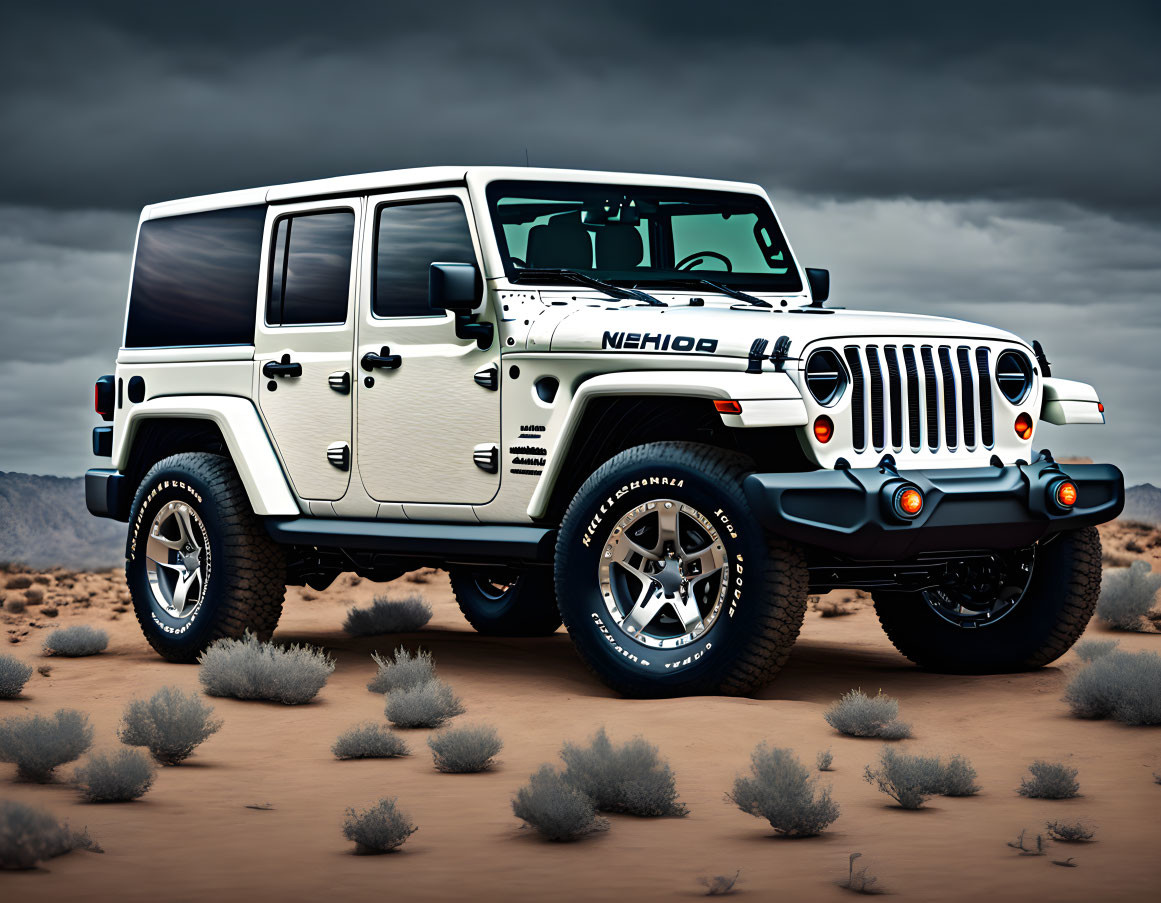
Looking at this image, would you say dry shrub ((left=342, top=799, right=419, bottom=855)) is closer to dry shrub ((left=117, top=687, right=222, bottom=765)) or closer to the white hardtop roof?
dry shrub ((left=117, top=687, right=222, bottom=765))

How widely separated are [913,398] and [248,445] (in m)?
4.38

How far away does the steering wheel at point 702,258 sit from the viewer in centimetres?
1046

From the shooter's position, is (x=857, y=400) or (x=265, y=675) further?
Result: (x=265, y=675)

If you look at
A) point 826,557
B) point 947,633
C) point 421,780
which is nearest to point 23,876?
point 421,780

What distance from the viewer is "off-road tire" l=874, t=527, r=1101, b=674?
959 centimetres

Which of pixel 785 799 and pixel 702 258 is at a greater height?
pixel 702 258

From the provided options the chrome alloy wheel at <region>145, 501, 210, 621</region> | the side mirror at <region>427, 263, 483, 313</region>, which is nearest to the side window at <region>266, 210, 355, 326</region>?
the side mirror at <region>427, 263, 483, 313</region>

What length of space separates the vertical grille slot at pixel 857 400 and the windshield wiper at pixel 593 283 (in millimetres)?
1395

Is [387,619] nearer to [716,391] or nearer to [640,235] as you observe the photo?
[640,235]

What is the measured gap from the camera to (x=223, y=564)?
10781mm

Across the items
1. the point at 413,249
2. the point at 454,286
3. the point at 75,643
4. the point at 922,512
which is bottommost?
the point at 75,643

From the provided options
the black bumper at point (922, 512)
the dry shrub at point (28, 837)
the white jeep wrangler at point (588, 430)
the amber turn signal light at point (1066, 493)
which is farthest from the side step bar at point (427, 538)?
the dry shrub at point (28, 837)

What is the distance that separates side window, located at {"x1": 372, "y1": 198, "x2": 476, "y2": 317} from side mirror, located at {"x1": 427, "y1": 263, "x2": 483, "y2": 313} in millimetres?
643

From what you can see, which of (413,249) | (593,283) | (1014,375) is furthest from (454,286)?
(1014,375)
